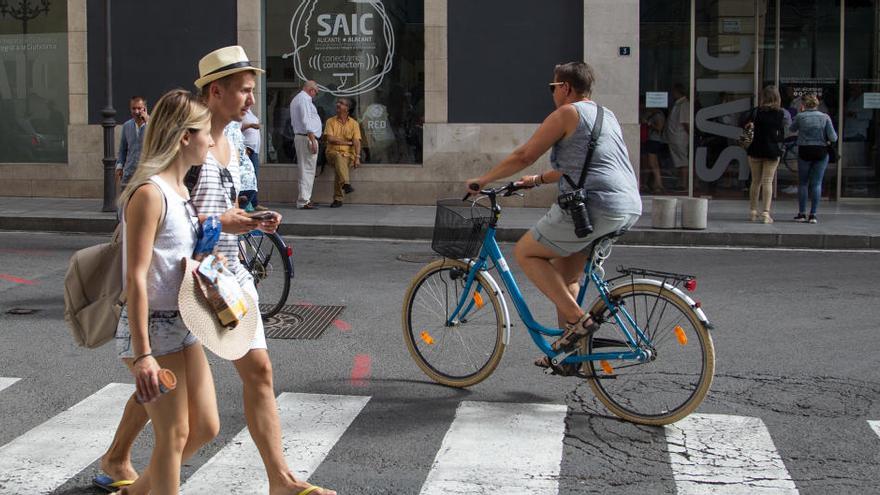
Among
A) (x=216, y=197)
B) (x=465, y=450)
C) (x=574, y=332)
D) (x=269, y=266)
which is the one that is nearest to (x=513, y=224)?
(x=269, y=266)

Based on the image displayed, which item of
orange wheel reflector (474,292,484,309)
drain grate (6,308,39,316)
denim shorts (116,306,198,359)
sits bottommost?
drain grate (6,308,39,316)

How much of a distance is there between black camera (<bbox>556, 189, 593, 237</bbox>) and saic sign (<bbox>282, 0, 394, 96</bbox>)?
39.2 ft

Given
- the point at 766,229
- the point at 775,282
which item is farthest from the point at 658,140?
the point at 775,282

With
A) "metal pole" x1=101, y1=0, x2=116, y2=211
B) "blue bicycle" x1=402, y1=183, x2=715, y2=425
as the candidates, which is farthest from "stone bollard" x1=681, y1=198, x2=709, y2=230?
"blue bicycle" x1=402, y1=183, x2=715, y2=425

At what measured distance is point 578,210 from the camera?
565 cm

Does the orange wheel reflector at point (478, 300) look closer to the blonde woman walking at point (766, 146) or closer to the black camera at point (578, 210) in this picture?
the black camera at point (578, 210)

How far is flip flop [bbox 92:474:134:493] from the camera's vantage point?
15.1 ft

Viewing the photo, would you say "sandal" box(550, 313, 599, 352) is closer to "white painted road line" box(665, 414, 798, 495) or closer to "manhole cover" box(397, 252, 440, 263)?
"white painted road line" box(665, 414, 798, 495)

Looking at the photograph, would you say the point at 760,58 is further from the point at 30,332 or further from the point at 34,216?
the point at 30,332

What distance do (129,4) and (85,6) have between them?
71 centimetres

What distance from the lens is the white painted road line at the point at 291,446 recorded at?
4762 mm

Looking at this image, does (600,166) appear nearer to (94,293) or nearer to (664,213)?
(94,293)

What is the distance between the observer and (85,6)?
57.4 ft

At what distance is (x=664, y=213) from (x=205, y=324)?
1062cm
